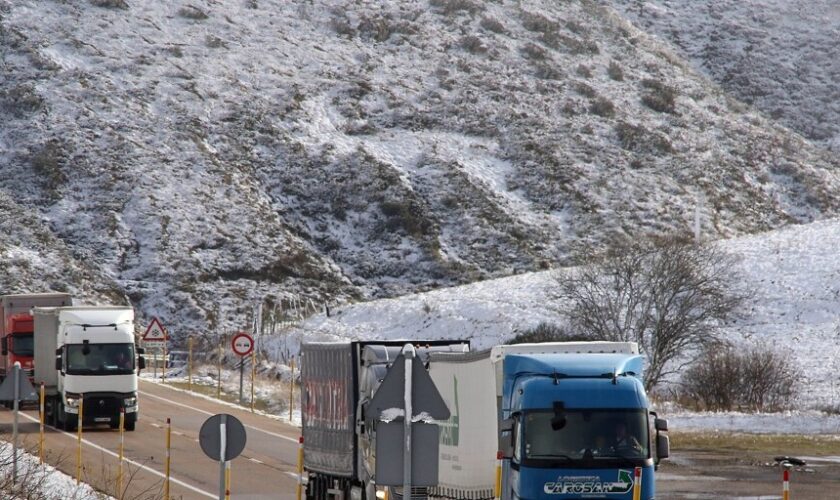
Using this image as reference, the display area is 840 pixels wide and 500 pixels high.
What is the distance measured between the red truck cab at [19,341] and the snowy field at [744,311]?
1601cm

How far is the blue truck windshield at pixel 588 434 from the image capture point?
15695 millimetres

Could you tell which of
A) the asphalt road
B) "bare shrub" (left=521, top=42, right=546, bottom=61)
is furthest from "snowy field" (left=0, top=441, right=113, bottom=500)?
"bare shrub" (left=521, top=42, right=546, bottom=61)

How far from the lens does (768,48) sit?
372 feet

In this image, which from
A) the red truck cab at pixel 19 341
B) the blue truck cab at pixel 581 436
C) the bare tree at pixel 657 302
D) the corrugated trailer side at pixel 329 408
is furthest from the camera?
the bare tree at pixel 657 302

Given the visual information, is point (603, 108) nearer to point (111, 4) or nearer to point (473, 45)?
point (473, 45)

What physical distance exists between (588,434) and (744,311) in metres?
46.6

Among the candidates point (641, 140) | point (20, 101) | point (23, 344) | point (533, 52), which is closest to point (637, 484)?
point (23, 344)

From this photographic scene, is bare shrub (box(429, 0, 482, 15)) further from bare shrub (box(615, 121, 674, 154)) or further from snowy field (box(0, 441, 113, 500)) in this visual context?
snowy field (box(0, 441, 113, 500))

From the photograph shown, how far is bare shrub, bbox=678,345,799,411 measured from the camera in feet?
139

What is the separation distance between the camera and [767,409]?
40.7 meters

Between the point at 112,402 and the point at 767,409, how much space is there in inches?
758

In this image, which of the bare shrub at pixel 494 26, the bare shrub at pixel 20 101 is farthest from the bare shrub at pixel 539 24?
the bare shrub at pixel 20 101

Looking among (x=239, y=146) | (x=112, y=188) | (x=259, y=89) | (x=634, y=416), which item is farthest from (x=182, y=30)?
(x=634, y=416)

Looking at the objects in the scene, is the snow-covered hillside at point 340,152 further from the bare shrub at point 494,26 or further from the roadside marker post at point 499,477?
the roadside marker post at point 499,477
